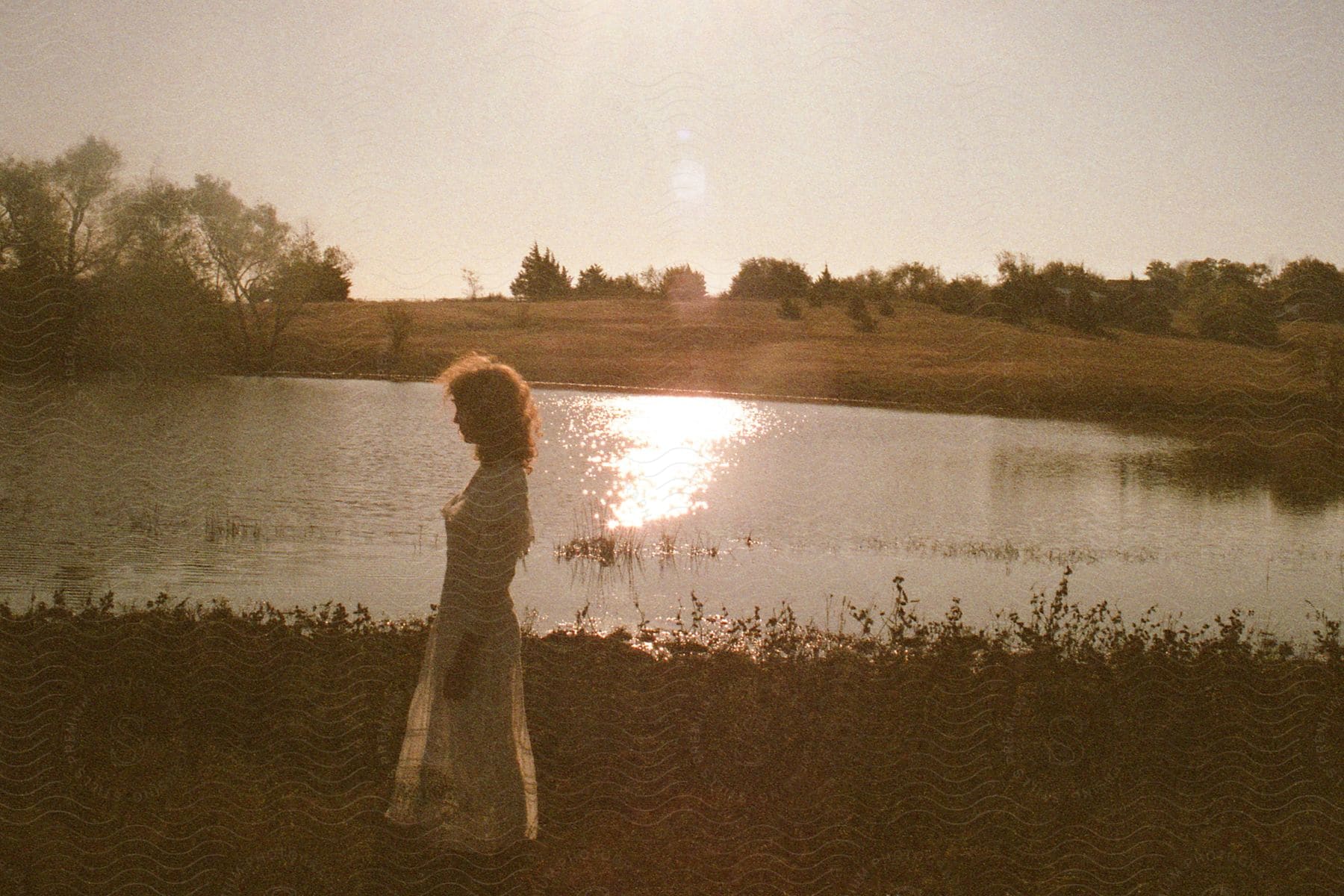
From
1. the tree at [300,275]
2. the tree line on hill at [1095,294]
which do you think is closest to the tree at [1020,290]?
the tree line on hill at [1095,294]

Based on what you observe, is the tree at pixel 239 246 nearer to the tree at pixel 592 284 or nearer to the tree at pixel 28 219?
the tree at pixel 28 219

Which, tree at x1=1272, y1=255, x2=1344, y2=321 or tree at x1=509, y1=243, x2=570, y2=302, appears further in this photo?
tree at x1=509, y1=243, x2=570, y2=302

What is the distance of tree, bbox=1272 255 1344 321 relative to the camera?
120 ft

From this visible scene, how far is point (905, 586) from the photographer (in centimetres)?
1285

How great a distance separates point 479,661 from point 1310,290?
41694mm

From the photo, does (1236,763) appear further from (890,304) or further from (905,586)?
(890,304)

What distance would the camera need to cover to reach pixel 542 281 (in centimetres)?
4753

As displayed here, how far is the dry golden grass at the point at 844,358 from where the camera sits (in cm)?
3912

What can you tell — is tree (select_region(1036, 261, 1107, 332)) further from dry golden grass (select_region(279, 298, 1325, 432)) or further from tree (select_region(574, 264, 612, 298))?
tree (select_region(574, 264, 612, 298))

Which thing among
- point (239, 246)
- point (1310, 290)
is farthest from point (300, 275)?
point (1310, 290)

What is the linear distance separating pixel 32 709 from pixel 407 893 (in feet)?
11.4

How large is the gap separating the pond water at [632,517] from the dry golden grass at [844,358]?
1108cm

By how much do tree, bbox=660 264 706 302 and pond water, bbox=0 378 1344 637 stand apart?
3234 cm

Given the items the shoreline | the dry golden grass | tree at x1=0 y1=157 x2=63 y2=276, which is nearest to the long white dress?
tree at x1=0 y1=157 x2=63 y2=276
